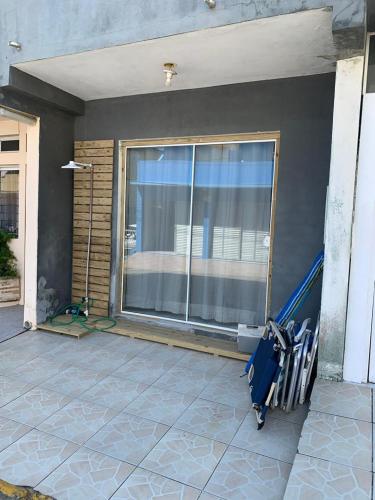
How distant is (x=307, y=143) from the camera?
149 inches

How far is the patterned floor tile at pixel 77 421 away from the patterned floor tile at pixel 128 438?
2.8 inches

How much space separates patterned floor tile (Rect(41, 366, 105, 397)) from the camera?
3234 millimetres

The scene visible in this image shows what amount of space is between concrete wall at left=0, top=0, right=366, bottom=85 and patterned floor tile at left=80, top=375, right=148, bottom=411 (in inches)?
115

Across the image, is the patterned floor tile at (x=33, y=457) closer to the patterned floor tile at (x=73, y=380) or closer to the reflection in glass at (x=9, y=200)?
the patterned floor tile at (x=73, y=380)

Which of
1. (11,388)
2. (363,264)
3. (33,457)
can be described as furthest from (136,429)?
(363,264)

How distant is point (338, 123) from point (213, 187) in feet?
5.64

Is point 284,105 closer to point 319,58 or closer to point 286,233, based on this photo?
point 319,58

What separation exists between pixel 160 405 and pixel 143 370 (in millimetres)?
649

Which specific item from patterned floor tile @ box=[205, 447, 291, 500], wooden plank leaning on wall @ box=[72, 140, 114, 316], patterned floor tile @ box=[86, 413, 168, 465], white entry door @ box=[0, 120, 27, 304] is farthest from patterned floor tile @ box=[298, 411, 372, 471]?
white entry door @ box=[0, 120, 27, 304]

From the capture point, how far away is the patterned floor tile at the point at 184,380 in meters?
3.30

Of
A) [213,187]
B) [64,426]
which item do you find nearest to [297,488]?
[64,426]

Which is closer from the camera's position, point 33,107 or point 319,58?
point 319,58

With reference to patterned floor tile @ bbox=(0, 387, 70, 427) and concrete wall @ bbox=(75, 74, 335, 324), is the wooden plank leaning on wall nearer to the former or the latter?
concrete wall @ bbox=(75, 74, 335, 324)

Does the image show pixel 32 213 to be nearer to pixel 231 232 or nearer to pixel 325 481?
pixel 231 232
